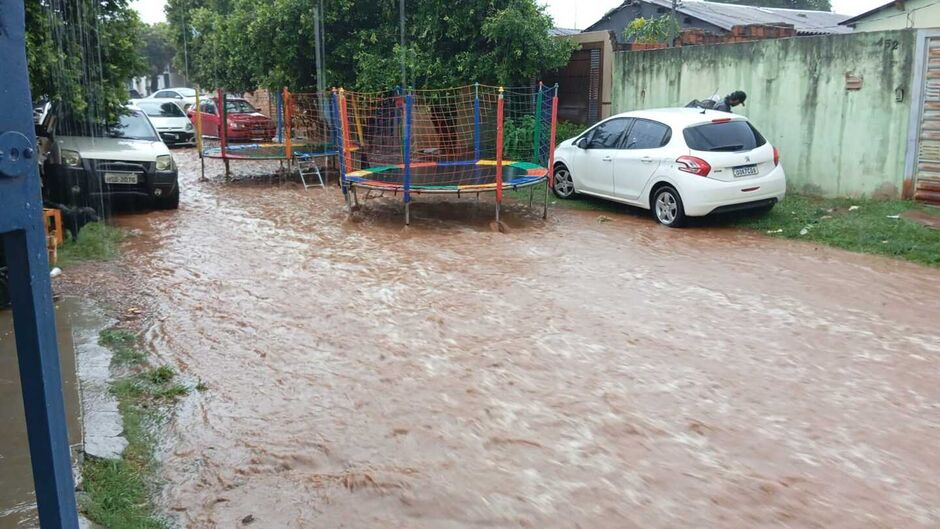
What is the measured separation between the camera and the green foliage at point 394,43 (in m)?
14.9

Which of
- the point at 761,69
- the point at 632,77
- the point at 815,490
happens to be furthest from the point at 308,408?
the point at 632,77

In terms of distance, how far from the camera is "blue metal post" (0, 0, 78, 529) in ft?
6.80

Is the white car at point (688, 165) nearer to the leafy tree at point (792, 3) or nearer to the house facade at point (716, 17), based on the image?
the house facade at point (716, 17)

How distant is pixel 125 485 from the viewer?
3965mm

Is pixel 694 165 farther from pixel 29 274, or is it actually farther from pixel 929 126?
pixel 29 274

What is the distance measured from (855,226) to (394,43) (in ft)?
32.4

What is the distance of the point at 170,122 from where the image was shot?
2373 cm

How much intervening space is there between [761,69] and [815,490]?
9889mm

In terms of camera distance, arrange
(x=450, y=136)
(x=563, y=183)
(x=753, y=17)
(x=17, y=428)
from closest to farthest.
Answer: (x=17, y=428) → (x=563, y=183) → (x=450, y=136) → (x=753, y=17)

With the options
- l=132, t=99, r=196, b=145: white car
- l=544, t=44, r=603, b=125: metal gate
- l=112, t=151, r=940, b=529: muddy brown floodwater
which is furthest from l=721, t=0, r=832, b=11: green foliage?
l=112, t=151, r=940, b=529: muddy brown floodwater

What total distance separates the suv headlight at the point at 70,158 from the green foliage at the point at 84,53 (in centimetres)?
57

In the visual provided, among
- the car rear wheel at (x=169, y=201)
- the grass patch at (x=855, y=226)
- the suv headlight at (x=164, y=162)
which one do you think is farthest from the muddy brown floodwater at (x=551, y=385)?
the car rear wheel at (x=169, y=201)

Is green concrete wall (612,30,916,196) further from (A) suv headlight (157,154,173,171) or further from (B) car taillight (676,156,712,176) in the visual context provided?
(A) suv headlight (157,154,173,171)

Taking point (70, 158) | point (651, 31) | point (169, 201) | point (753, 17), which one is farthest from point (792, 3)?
point (70, 158)
